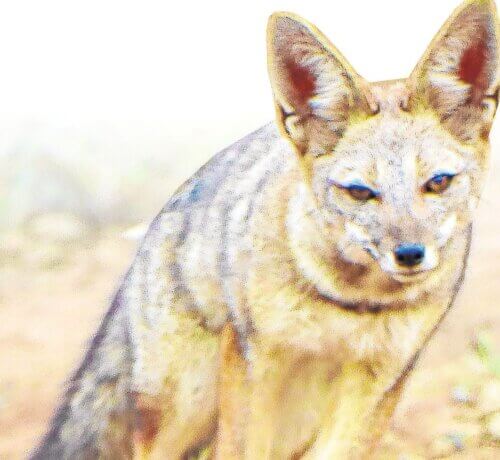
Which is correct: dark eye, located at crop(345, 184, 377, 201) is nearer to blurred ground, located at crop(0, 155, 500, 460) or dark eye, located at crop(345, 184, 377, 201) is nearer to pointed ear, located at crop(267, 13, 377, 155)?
pointed ear, located at crop(267, 13, 377, 155)

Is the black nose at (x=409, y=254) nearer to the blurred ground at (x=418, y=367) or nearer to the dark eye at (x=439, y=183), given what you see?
the dark eye at (x=439, y=183)

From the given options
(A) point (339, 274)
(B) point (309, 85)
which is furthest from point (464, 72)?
(A) point (339, 274)

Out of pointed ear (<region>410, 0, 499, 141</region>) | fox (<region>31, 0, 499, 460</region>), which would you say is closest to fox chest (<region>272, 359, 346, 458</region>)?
fox (<region>31, 0, 499, 460</region>)

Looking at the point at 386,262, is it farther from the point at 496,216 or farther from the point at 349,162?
the point at 496,216

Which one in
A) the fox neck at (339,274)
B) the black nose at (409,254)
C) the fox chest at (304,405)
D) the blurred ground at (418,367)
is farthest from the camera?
the blurred ground at (418,367)

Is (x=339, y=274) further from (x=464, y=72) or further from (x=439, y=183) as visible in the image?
(x=464, y=72)

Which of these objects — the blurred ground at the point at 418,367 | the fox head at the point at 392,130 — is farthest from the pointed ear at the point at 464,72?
the blurred ground at the point at 418,367

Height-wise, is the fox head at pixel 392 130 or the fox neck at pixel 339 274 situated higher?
the fox head at pixel 392 130
